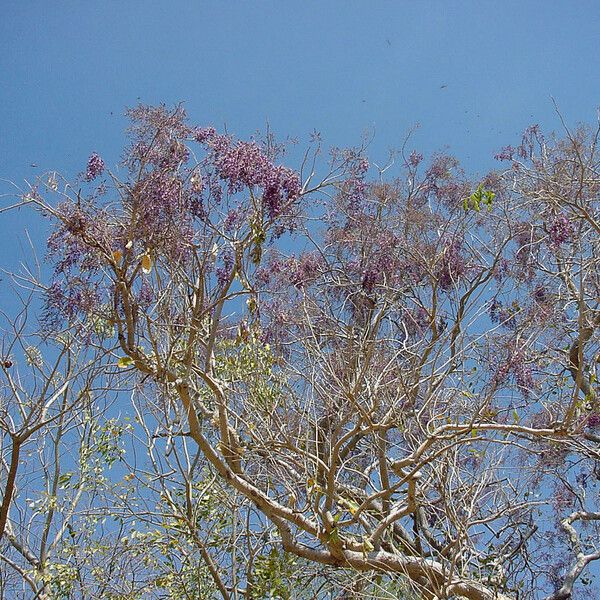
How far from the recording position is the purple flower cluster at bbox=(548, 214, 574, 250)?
700cm

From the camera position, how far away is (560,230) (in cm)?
701

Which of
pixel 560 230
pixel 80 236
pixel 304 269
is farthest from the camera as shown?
pixel 304 269

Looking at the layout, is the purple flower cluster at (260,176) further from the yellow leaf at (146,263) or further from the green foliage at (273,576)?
the green foliage at (273,576)

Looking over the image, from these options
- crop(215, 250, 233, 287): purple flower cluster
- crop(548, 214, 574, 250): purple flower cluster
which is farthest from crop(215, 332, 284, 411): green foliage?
crop(548, 214, 574, 250): purple flower cluster

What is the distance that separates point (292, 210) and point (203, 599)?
2.82m

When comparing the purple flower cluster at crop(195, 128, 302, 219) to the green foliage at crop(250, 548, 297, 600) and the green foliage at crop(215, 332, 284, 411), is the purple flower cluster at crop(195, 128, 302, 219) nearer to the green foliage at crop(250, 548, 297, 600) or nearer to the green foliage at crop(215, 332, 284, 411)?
the green foliage at crop(215, 332, 284, 411)

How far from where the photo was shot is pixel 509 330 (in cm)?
743

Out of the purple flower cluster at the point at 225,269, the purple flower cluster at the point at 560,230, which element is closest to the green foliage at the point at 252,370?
the purple flower cluster at the point at 225,269

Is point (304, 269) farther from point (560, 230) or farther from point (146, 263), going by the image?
point (146, 263)

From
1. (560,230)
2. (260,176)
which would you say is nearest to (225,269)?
(260,176)

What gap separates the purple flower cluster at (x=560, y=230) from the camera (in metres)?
7.00

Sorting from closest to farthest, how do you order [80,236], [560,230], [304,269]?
[80,236]
[560,230]
[304,269]

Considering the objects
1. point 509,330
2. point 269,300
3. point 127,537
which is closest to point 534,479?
point 509,330

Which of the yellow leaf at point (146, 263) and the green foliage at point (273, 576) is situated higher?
the yellow leaf at point (146, 263)
